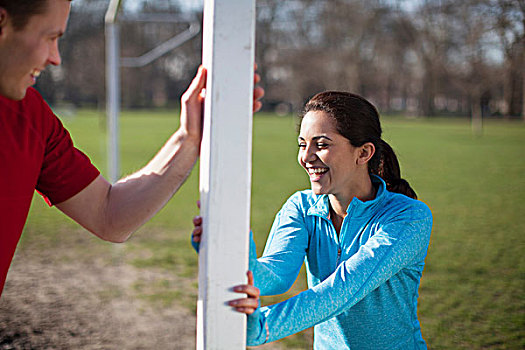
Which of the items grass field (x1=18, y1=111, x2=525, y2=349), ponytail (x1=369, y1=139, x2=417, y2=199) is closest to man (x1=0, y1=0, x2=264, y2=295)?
ponytail (x1=369, y1=139, x2=417, y2=199)

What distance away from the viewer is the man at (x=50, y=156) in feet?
4.78

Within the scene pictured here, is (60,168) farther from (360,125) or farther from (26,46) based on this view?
(360,125)

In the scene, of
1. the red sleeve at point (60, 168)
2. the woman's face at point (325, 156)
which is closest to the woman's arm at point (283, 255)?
the woman's face at point (325, 156)

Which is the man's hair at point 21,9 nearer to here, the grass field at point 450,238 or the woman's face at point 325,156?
the woman's face at point 325,156

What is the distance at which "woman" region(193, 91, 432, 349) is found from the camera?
1758 millimetres

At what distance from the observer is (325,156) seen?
6.91ft

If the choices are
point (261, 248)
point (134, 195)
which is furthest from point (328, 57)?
point (134, 195)

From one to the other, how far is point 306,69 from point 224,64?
57.0 m

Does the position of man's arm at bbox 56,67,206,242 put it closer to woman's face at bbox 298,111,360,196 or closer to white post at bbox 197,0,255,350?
white post at bbox 197,0,255,350

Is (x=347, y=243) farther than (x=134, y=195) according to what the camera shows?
Yes

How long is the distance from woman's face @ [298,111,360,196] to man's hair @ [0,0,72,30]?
1006 mm

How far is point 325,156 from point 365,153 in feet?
0.71

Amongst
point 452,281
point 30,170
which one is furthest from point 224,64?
point 452,281

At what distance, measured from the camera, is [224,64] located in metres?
1.30
